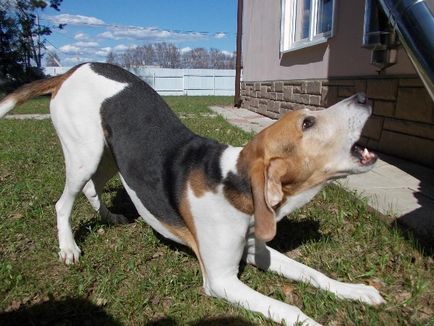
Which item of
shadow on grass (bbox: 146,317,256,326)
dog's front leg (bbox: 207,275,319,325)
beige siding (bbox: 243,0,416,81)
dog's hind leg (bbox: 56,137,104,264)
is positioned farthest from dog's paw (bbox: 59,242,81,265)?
beige siding (bbox: 243,0,416,81)

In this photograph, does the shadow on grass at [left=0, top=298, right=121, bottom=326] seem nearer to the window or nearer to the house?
the house

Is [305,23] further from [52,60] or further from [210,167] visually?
[52,60]

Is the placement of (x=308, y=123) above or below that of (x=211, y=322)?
above

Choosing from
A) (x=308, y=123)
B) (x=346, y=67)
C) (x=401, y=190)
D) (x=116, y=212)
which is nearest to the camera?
(x=308, y=123)

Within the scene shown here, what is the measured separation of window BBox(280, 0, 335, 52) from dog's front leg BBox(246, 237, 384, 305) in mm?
5478

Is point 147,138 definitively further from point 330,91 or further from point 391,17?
point 330,91

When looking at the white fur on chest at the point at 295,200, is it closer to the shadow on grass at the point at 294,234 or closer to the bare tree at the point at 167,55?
the shadow on grass at the point at 294,234

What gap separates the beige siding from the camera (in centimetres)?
639

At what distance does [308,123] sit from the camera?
272 cm

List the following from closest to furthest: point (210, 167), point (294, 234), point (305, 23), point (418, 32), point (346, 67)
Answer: point (418, 32)
point (210, 167)
point (294, 234)
point (346, 67)
point (305, 23)

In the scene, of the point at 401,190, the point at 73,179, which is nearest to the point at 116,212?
the point at 73,179

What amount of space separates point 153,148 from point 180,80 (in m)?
34.6

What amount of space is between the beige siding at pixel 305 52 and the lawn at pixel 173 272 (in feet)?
8.85

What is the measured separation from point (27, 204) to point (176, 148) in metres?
2.50
